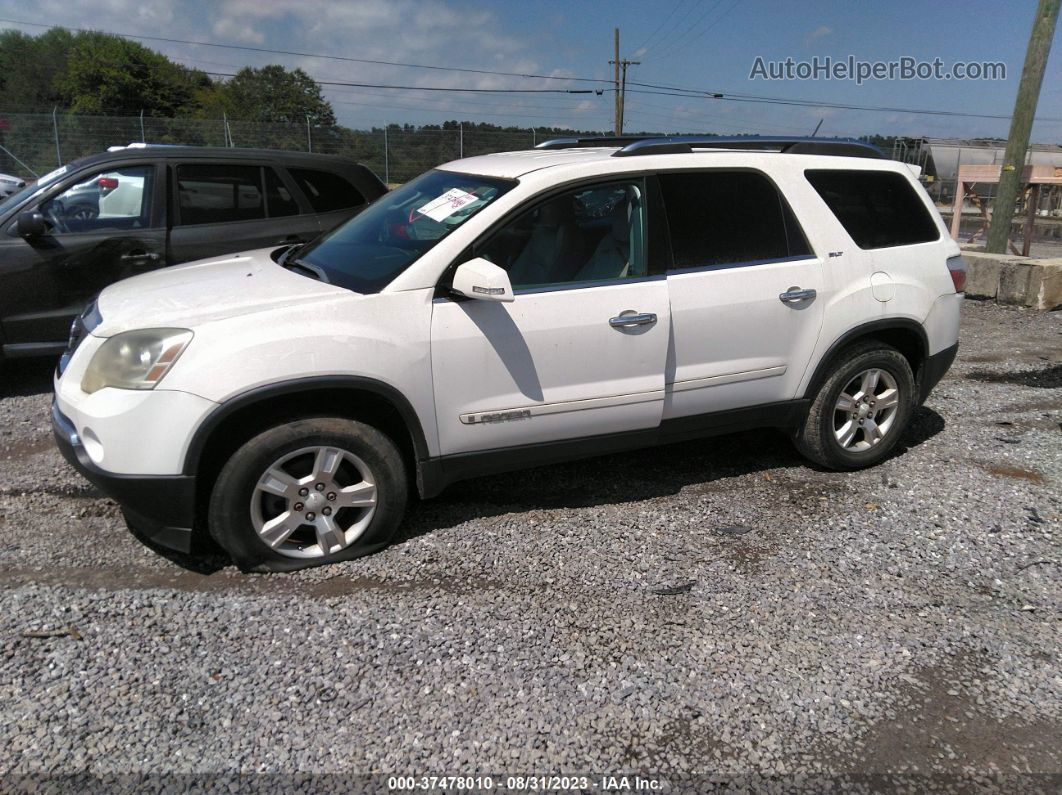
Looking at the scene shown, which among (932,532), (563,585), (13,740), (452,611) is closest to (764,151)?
(932,532)

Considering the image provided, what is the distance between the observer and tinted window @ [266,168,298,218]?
655cm

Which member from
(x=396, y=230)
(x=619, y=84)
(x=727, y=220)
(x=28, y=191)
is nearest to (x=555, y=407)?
(x=396, y=230)

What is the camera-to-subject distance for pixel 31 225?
5.56m

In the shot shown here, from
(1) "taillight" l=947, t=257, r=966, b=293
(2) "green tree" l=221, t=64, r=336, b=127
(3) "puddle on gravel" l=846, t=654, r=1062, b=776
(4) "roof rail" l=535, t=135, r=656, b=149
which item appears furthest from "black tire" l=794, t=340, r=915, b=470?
(2) "green tree" l=221, t=64, r=336, b=127

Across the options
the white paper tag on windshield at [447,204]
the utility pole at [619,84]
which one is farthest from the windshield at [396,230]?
the utility pole at [619,84]

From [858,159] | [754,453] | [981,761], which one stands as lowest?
[981,761]

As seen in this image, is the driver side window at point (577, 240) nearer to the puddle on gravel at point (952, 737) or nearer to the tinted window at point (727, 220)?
the tinted window at point (727, 220)

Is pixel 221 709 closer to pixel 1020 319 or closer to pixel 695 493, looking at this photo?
pixel 695 493

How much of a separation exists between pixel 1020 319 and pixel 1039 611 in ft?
22.6

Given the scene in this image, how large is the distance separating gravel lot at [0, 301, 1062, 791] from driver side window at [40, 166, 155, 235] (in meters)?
2.16

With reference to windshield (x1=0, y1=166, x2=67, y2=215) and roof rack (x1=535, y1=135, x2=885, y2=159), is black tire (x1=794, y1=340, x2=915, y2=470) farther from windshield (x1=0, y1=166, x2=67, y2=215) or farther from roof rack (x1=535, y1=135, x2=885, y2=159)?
windshield (x1=0, y1=166, x2=67, y2=215)

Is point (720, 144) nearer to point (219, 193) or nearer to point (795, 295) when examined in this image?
point (795, 295)

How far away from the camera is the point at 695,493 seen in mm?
4406

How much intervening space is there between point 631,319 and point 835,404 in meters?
1.50
